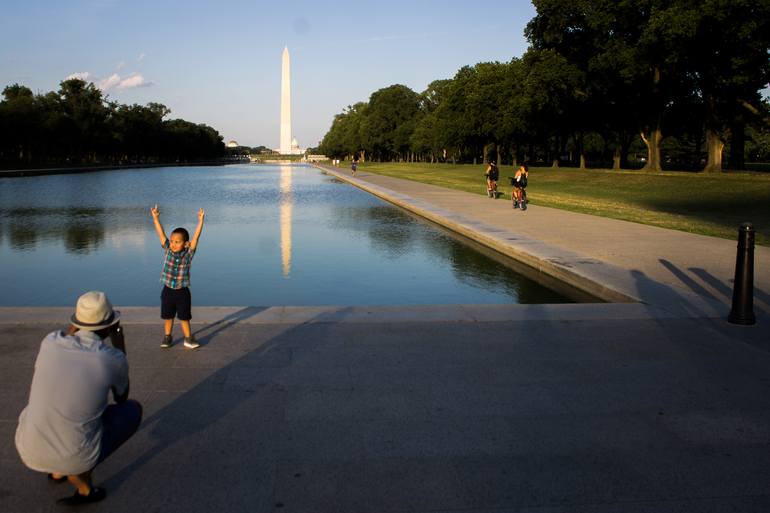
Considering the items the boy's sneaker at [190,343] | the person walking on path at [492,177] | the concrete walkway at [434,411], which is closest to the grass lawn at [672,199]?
the person walking on path at [492,177]

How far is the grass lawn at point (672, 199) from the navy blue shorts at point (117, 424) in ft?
47.0

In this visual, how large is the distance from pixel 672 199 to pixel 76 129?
285 ft

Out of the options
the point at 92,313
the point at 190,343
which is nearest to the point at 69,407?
the point at 92,313

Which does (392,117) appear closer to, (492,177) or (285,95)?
(285,95)

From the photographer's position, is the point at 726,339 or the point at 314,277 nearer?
the point at 726,339

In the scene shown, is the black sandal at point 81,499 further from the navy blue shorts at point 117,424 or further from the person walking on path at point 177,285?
the person walking on path at point 177,285

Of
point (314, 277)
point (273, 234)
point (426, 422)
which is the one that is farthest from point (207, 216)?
point (426, 422)

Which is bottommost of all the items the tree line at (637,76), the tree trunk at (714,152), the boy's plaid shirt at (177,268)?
the boy's plaid shirt at (177,268)

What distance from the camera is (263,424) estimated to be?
4.50m

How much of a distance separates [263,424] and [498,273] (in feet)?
26.3

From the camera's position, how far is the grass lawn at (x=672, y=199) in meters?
19.8

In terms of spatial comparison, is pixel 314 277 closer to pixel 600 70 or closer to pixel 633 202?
pixel 633 202

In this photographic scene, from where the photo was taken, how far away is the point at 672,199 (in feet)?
98.3

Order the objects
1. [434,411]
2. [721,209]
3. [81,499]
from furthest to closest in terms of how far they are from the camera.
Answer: [721,209] < [434,411] < [81,499]
